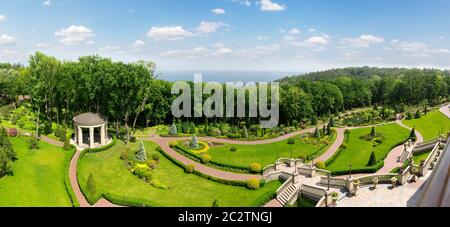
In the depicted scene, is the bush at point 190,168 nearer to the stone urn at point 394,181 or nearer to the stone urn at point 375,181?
the stone urn at point 375,181

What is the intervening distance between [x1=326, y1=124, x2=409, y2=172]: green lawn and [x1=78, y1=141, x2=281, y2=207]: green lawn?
10.00 meters

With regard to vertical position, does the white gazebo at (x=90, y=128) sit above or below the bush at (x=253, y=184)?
above

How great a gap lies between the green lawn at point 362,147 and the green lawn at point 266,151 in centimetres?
278

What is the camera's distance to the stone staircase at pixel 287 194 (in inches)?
1053

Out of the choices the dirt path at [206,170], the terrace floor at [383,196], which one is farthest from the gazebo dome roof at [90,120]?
the terrace floor at [383,196]

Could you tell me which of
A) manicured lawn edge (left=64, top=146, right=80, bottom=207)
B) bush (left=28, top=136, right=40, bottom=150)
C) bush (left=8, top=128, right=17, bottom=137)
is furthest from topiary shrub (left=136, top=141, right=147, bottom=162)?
bush (left=8, top=128, right=17, bottom=137)

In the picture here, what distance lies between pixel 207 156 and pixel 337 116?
4602 cm

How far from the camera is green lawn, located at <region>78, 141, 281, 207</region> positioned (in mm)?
27503

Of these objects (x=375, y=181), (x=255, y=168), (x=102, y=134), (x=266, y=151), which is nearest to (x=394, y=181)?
(x=375, y=181)

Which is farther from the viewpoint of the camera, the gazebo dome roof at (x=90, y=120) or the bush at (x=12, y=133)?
the gazebo dome roof at (x=90, y=120)

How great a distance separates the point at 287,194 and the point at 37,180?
21.4 metres

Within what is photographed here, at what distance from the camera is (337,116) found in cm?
7419

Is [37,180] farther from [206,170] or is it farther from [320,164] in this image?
[320,164]
